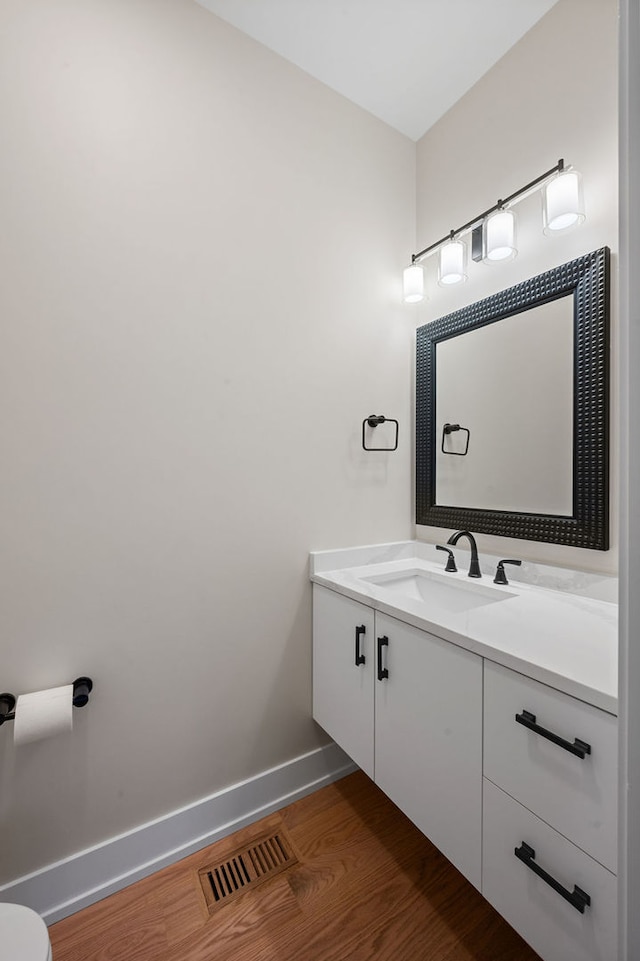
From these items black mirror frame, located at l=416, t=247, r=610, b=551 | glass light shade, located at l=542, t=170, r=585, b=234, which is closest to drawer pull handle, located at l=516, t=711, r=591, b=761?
black mirror frame, located at l=416, t=247, r=610, b=551

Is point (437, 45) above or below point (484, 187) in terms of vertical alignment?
above

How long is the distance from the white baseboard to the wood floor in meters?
0.03

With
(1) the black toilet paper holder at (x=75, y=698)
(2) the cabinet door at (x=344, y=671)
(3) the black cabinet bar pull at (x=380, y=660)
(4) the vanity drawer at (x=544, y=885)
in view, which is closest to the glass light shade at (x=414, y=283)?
(2) the cabinet door at (x=344, y=671)

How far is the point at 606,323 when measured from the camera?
120 cm

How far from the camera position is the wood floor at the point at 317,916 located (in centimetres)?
104

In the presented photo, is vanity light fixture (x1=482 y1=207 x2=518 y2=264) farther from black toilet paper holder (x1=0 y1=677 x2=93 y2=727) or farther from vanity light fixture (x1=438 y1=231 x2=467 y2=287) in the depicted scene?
black toilet paper holder (x1=0 y1=677 x2=93 y2=727)

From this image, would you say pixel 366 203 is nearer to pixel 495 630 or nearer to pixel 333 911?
pixel 495 630

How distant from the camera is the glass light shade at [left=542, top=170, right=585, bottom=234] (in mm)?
1205

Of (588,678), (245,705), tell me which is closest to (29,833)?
(245,705)

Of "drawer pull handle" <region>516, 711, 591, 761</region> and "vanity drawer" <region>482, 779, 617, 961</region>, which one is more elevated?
"drawer pull handle" <region>516, 711, 591, 761</region>

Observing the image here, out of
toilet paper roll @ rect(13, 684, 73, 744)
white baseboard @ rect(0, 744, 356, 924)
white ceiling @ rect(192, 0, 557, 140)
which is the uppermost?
white ceiling @ rect(192, 0, 557, 140)

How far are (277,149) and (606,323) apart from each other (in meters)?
1.30

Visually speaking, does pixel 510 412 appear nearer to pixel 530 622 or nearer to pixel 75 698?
pixel 530 622

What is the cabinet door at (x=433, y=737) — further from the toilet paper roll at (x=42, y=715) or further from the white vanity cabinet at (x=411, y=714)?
the toilet paper roll at (x=42, y=715)
